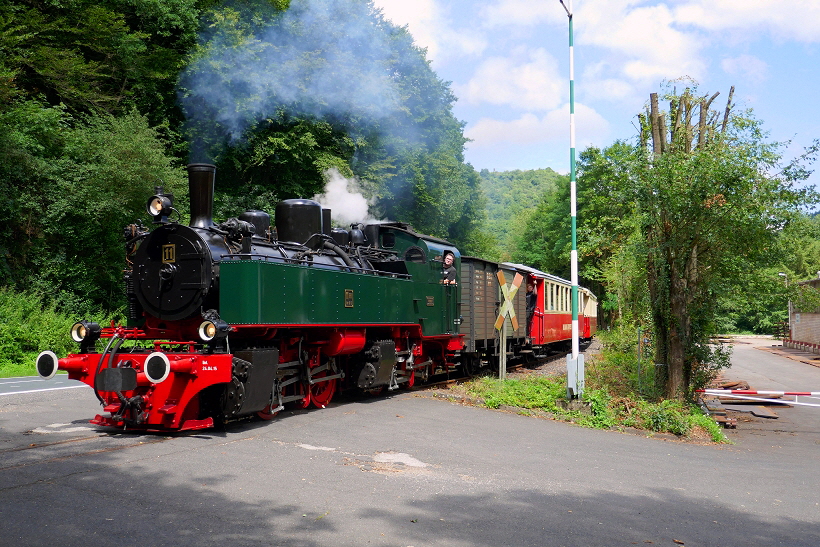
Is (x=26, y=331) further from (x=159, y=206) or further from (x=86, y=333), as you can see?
(x=159, y=206)

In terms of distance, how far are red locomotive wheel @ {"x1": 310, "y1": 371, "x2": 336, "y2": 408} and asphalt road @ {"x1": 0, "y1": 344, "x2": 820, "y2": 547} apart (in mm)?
783

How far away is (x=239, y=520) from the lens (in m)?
4.96

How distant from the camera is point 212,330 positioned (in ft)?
25.7

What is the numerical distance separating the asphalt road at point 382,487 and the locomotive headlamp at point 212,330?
3.69ft

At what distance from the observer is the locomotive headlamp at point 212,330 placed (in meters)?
7.81

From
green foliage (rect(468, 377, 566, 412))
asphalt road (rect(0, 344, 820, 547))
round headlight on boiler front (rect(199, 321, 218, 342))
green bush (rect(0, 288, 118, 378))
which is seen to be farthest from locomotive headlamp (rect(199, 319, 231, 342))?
green bush (rect(0, 288, 118, 378))

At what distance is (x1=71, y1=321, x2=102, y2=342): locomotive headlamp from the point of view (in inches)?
342

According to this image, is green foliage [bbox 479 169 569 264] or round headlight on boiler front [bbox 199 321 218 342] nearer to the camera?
round headlight on boiler front [bbox 199 321 218 342]

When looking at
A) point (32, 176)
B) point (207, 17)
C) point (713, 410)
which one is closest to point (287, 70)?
point (207, 17)

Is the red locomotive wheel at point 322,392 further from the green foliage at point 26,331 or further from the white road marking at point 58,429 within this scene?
the green foliage at point 26,331

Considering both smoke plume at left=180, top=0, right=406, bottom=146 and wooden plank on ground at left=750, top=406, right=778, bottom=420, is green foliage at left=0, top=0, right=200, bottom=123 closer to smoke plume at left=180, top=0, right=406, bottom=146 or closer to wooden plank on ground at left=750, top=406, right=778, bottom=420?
smoke plume at left=180, top=0, right=406, bottom=146

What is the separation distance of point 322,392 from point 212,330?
333 cm

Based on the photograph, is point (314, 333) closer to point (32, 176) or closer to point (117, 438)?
point (117, 438)

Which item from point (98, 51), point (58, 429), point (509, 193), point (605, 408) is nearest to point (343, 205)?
point (605, 408)
